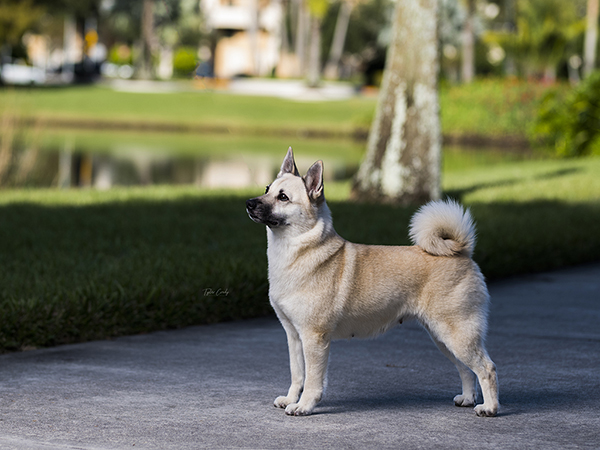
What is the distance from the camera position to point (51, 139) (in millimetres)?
29141

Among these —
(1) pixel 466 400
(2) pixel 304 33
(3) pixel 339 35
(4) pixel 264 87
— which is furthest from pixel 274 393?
(2) pixel 304 33

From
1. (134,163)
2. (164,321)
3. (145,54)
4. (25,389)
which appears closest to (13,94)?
(134,163)

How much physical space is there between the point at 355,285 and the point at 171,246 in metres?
4.26

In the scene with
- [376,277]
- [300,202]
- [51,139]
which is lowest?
[51,139]

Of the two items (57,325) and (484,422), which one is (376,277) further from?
(57,325)

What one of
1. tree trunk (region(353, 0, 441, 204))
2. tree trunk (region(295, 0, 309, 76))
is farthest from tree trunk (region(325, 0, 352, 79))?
tree trunk (region(353, 0, 441, 204))

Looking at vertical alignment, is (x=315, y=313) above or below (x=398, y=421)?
above

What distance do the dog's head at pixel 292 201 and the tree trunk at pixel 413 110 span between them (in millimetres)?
8384

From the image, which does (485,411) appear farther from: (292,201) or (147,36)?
(147,36)

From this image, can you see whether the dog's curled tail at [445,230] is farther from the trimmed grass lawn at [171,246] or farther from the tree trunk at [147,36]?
the tree trunk at [147,36]

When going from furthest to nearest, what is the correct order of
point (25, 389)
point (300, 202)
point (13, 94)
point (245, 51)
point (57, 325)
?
point (245, 51) < point (13, 94) < point (57, 325) < point (25, 389) < point (300, 202)

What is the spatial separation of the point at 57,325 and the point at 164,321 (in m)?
0.92

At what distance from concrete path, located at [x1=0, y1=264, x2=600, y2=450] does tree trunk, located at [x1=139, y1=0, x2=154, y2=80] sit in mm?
54622

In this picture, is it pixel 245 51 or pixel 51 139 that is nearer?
pixel 51 139
